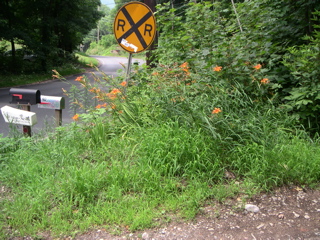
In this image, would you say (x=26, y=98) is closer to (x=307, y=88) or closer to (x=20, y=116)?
(x=20, y=116)

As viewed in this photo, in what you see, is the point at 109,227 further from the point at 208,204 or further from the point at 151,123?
the point at 151,123

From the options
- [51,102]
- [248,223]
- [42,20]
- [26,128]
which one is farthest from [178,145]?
[42,20]

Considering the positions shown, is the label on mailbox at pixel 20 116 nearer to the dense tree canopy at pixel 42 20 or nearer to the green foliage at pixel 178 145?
the green foliage at pixel 178 145

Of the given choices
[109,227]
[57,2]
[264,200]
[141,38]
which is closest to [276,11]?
[141,38]

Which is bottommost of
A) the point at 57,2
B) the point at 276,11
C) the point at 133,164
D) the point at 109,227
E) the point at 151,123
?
the point at 109,227

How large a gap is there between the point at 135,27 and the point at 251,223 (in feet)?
11.1

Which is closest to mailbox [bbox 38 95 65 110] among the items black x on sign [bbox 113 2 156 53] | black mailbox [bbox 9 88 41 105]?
black mailbox [bbox 9 88 41 105]

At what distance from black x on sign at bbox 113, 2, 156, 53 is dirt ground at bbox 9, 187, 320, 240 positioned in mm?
2897

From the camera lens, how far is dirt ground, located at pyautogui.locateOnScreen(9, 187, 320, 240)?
2725 mm

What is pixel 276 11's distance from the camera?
218 inches

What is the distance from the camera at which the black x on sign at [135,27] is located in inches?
198

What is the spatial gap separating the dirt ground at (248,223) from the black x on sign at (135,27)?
2.90 metres

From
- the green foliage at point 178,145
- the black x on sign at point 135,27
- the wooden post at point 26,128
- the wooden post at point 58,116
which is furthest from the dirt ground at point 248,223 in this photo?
the black x on sign at point 135,27

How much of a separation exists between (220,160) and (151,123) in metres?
1.04
